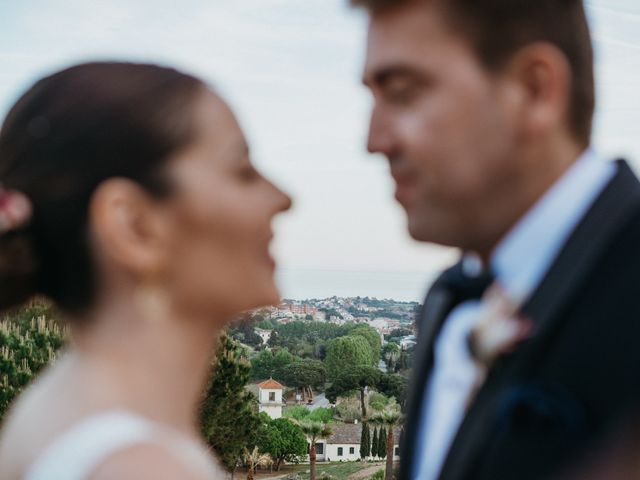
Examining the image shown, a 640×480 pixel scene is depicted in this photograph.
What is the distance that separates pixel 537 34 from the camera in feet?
8.00

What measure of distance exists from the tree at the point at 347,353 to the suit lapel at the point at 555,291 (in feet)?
382

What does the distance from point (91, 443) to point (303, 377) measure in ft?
383

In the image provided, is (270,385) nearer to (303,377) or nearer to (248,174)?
(303,377)

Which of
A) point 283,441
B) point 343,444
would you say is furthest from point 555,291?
point 343,444

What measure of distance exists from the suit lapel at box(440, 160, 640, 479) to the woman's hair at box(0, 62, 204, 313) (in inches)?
36.8

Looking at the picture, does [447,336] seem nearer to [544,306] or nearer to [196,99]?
[544,306]

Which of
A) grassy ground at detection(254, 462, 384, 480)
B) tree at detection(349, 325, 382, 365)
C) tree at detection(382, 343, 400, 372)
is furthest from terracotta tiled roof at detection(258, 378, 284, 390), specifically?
tree at detection(349, 325, 382, 365)

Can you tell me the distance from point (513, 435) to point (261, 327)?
137 metres

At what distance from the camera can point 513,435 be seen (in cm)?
221

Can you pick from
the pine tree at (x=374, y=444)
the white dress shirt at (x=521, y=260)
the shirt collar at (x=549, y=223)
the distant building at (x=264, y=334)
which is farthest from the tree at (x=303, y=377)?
the shirt collar at (x=549, y=223)

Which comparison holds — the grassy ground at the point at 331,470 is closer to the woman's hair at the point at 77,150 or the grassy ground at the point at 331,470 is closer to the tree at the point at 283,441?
the tree at the point at 283,441

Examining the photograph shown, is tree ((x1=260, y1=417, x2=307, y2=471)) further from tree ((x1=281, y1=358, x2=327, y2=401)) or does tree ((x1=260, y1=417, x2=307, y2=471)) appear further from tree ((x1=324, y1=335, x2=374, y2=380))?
tree ((x1=324, y1=335, x2=374, y2=380))

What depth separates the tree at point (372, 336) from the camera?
420ft

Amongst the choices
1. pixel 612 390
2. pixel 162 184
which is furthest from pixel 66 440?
pixel 612 390
